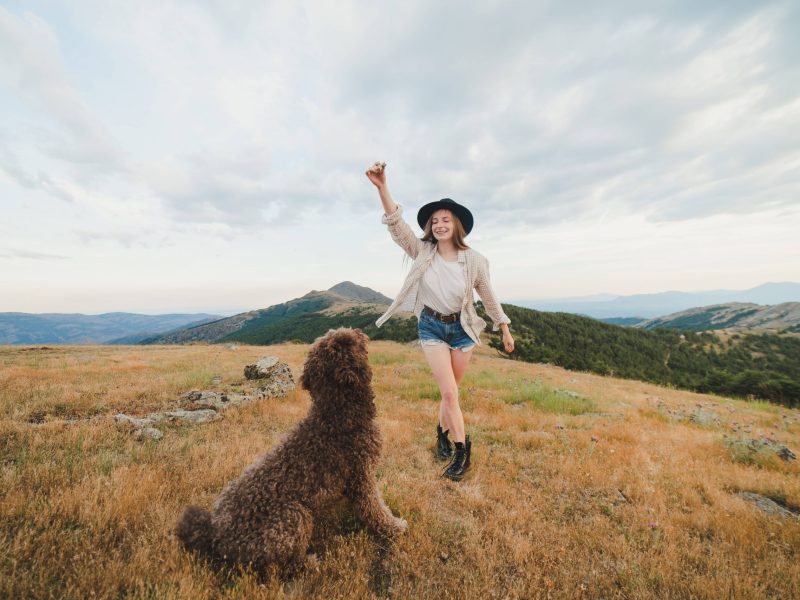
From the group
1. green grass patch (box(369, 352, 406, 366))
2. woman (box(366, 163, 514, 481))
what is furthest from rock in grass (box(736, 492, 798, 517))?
green grass patch (box(369, 352, 406, 366))

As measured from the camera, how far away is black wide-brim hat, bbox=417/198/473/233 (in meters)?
4.90

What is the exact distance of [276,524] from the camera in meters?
2.59

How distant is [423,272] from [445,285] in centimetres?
38

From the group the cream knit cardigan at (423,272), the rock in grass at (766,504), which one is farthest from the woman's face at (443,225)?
the rock in grass at (766,504)

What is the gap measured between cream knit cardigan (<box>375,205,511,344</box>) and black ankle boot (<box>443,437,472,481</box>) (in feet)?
5.14

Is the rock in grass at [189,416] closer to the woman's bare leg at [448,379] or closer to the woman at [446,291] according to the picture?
the woman at [446,291]

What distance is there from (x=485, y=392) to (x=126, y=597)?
8757 mm

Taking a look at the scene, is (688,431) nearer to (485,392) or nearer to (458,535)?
(485,392)

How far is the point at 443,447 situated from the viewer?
17.8 feet

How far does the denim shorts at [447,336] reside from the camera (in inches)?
189

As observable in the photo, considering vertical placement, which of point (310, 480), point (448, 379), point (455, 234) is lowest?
point (310, 480)

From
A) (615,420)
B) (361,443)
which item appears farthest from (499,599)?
(615,420)

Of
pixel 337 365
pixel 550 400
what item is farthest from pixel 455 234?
pixel 550 400

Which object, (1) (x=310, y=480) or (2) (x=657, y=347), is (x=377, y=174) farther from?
(2) (x=657, y=347)
